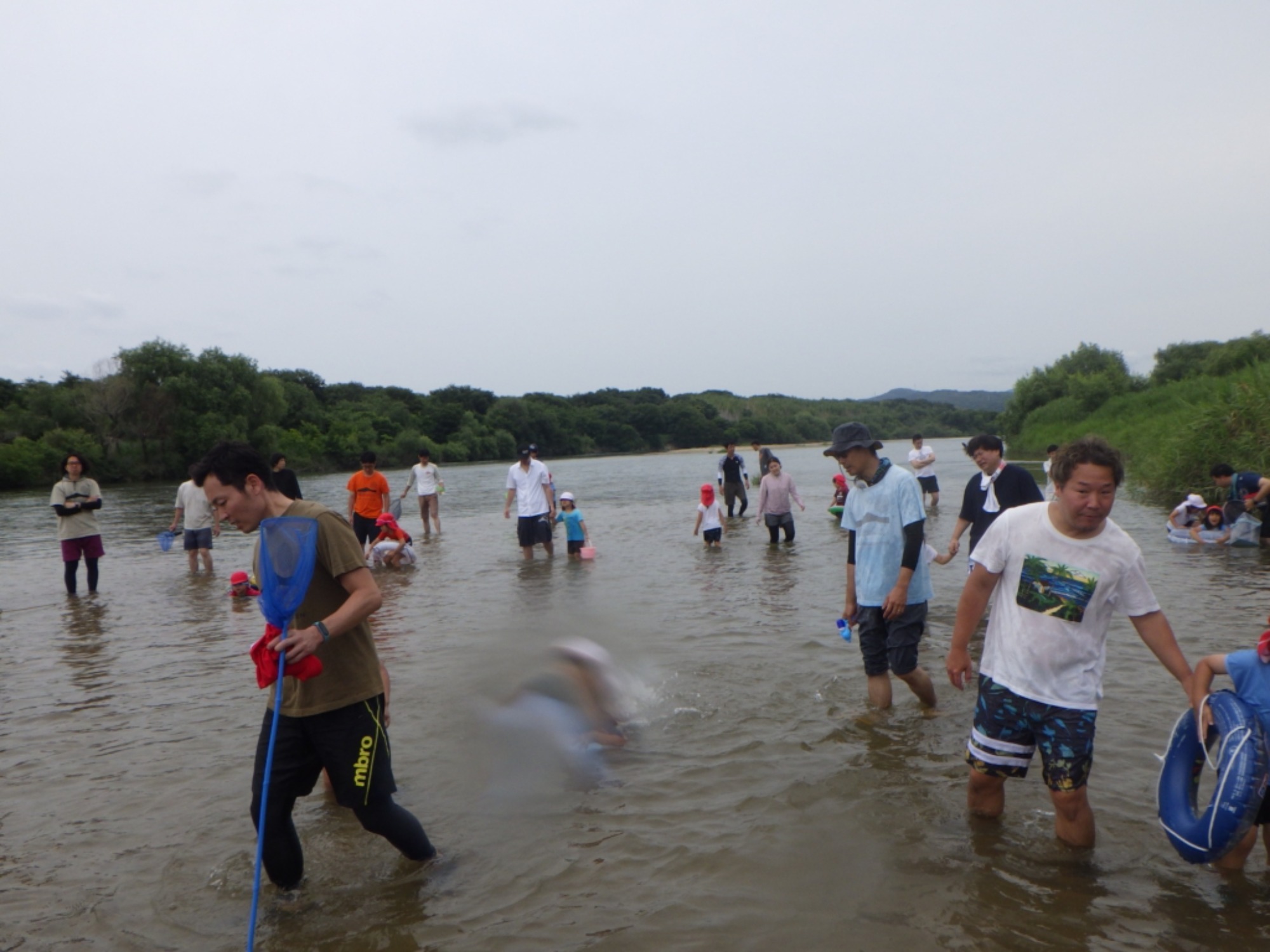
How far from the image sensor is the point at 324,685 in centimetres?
353

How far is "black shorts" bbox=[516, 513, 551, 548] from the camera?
48.3ft

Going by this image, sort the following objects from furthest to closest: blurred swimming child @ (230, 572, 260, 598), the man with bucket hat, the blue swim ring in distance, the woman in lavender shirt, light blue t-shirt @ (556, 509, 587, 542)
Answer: the woman in lavender shirt
light blue t-shirt @ (556, 509, 587, 542)
blurred swimming child @ (230, 572, 260, 598)
the man with bucket hat
the blue swim ring in distance

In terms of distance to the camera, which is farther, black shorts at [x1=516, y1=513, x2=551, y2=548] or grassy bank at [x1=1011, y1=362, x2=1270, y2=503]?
grassy bank at [x1=1011, y1=362, x2=1270, y2=503]

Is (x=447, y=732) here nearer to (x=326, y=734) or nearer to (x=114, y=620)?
(x=326, y=734)

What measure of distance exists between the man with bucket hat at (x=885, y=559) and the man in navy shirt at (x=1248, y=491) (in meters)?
10.1

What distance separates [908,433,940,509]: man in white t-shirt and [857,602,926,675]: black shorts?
50.2 ft

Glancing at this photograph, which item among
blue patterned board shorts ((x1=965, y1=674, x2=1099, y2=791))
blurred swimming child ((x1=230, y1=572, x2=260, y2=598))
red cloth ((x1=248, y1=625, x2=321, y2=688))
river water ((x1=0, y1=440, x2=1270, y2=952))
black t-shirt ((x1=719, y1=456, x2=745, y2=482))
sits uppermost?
black t-shirt ((x1=719, y1=456, x2=745, y2=482))

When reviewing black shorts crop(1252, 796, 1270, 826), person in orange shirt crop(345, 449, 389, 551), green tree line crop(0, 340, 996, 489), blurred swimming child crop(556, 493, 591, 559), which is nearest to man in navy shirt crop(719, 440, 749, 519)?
blurred swimming child crop(556, 493, 591, 559)

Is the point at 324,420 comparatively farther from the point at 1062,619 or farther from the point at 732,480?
the point at 1062,619

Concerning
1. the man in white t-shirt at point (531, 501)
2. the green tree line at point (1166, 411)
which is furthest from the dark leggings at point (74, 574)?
the green tree line at point (1166, 411)

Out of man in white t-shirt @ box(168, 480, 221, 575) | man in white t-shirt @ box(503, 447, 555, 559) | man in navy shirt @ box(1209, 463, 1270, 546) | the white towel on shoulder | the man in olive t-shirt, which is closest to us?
the man in olive t-shirt

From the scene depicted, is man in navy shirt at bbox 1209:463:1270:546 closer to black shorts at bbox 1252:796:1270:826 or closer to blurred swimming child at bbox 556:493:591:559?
blurred swimming child at bbox 556:493:591:559

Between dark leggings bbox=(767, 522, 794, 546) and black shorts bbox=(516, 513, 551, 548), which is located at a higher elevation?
black shorts bbox=(516, 513, 551, 548)

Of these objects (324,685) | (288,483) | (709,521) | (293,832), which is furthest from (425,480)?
(324,685)
